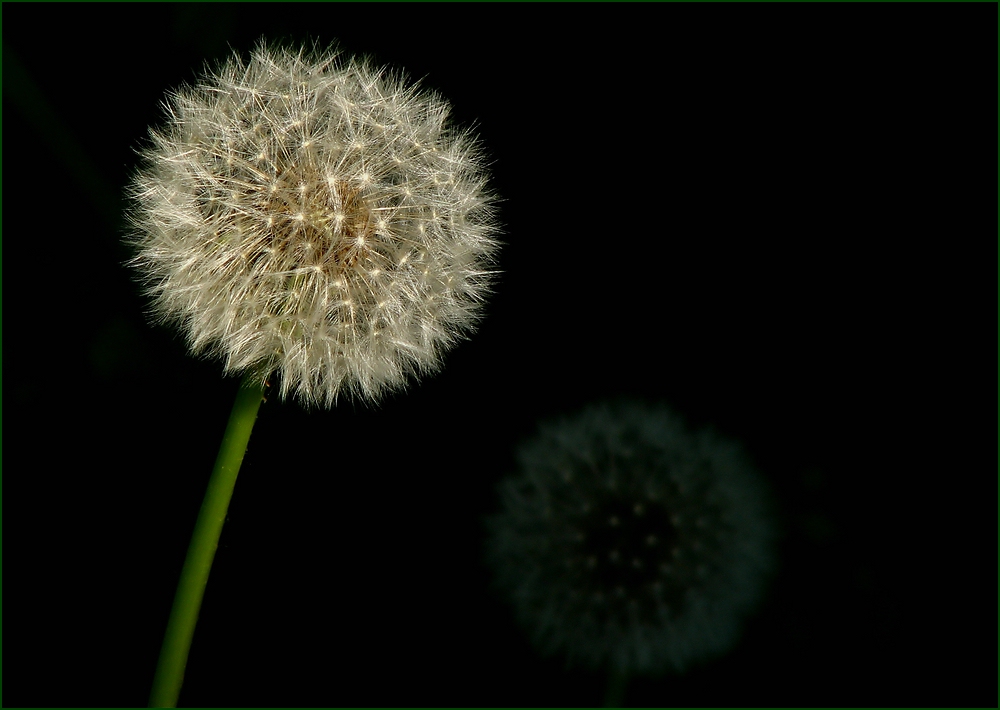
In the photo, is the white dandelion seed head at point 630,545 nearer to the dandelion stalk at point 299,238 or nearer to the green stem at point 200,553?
the dandelion stalk at point 299,238

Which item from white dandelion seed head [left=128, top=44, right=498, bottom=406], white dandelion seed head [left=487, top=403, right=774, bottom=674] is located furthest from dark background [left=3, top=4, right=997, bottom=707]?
white dandelion seed head [left=128, top=44, right=498, bottom=406]

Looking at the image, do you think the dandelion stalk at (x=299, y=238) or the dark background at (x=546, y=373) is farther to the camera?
the dark background at (x=546, y=373)

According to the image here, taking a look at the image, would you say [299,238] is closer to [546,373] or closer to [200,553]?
[200,553]

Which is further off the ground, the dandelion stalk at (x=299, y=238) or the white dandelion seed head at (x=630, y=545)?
the dandelion stalk at (x=299, y=238)

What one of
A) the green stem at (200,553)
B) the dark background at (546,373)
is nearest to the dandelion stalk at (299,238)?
the green stem at (200,553)

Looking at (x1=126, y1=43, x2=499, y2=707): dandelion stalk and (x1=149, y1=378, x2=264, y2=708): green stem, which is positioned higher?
(x1=126, y1=43, x2=499, y2=707): dandelion stalk

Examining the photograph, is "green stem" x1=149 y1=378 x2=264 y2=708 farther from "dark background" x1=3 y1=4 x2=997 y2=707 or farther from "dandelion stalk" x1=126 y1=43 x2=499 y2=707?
"dark background" x1=3 y1=4 x2=997 y2=707
